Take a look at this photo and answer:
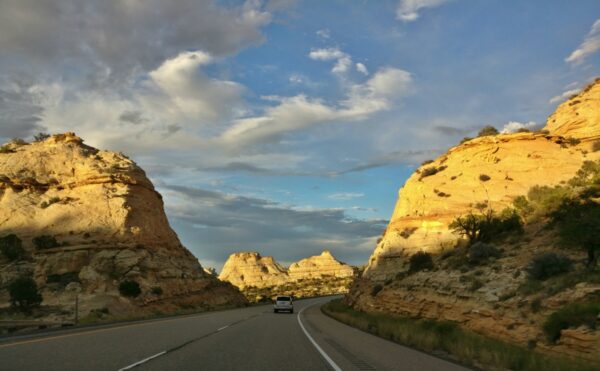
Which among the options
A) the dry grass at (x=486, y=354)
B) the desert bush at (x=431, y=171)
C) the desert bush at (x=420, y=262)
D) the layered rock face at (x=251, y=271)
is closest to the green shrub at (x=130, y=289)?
the desert bush at (x=420, y=262)

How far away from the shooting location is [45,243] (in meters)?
53.3

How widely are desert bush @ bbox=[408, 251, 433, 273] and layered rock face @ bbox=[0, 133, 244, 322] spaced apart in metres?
24.8

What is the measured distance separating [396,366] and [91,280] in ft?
143

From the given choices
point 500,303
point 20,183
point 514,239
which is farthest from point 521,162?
point 20,183

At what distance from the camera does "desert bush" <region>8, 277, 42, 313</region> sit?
39.0 meters

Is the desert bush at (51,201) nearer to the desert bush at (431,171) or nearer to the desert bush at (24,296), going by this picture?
the desert bush at (24,296)

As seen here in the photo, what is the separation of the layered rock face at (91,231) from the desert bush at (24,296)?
2462 millimetres

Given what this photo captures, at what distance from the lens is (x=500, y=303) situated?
22453 mm

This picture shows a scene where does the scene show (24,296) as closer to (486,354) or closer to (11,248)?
(11,248)

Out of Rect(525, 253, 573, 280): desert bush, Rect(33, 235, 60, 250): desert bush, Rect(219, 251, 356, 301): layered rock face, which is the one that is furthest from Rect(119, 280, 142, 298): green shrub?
Rect(219, 251, 356, 301): layered rock face

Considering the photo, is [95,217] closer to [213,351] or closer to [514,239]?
[514,239]

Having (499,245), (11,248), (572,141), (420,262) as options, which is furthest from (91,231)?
(572,141)

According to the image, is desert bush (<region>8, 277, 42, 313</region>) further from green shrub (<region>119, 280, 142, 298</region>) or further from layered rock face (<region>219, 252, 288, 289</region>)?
layered rock face (<region>219, 252, 288, 289</region>)

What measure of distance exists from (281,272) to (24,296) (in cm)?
14297
